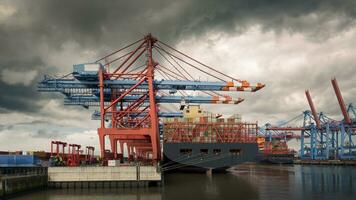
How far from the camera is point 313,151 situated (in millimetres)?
107875

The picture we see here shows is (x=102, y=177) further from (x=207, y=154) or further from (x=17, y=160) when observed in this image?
(x=207, y=154)

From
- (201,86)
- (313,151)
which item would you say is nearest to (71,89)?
(201,86)

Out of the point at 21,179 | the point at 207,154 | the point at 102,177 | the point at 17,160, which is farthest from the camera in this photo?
the point at 207,154

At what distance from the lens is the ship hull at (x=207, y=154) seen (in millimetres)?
48594

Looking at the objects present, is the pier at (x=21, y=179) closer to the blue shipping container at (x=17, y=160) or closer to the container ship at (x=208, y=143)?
the blue shipping container at (x=17, y=160)

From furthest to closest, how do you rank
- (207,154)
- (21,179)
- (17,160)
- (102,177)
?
(207,154)
(17,160)
(102,177)
(21,179)

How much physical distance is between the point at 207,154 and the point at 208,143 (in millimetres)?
1489

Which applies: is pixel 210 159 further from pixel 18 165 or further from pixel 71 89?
pixel 18 165

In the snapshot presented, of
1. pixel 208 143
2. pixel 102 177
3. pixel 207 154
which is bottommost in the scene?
pixel 102 177

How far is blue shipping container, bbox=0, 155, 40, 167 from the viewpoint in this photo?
3593 centimetres

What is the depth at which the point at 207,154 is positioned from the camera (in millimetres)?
48875

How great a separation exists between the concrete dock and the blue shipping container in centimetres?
512

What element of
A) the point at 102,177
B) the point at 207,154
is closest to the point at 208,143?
the point at 207,154

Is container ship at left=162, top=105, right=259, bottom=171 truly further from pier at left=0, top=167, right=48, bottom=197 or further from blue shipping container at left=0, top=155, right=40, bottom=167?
pier at left=0, top=167, right=48, bottom=197
